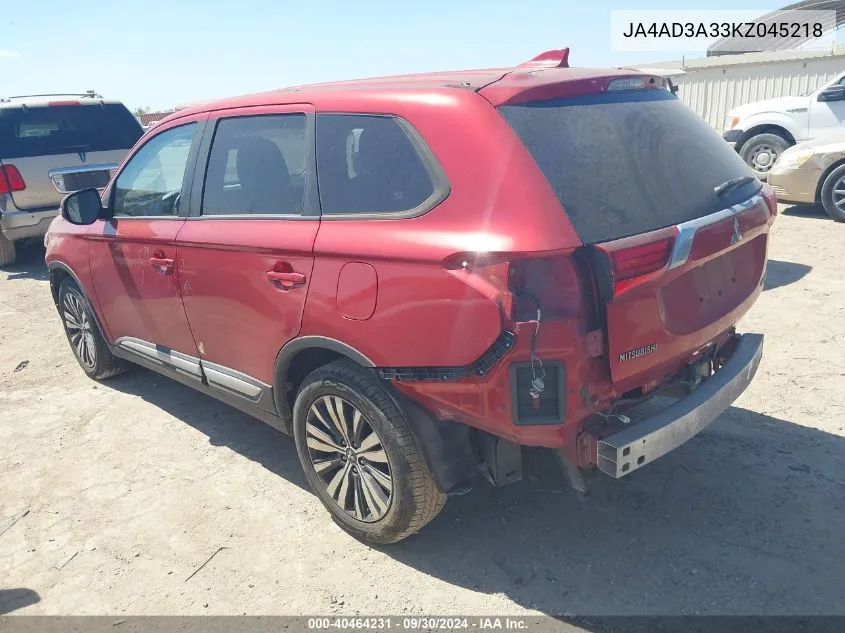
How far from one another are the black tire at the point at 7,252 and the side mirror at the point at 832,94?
11.9m

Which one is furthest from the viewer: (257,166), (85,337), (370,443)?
(85,337)

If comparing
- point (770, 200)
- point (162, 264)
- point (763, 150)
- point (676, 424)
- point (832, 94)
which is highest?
point (770, 200)

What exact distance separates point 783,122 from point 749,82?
9.03 meters

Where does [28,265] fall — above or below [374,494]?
below

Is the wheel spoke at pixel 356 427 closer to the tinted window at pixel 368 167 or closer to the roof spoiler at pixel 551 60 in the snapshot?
the tinted window at pixel 368 167

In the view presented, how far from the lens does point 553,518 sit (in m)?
3.05

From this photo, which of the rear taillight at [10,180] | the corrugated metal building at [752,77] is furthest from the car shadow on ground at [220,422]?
the corrugated metal building at [752,77]

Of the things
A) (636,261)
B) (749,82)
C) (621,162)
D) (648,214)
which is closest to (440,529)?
(636,261)

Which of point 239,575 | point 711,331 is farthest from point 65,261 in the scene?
point 711,331

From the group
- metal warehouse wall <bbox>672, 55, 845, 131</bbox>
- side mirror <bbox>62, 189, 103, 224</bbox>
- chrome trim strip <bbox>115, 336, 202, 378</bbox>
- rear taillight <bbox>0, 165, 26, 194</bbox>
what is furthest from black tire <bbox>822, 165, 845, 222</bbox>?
rear taillight <bbox>0, 165, 26, 194</bbox>

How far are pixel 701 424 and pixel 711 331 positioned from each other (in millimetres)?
375

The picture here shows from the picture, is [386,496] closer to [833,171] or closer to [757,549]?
[757,549]

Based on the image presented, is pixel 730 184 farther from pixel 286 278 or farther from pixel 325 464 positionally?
pixel 325 464

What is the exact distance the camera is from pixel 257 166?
3.17 metres
